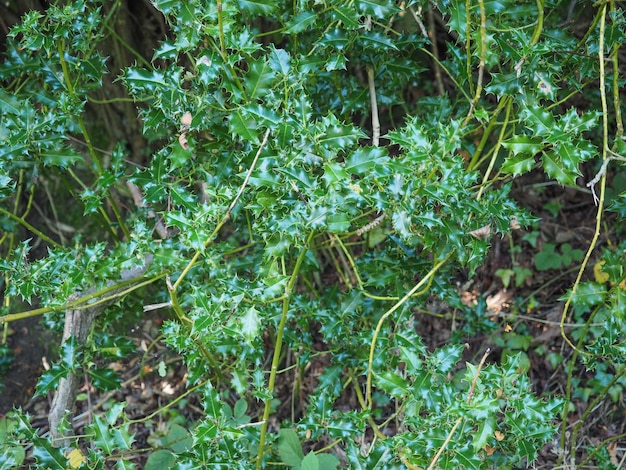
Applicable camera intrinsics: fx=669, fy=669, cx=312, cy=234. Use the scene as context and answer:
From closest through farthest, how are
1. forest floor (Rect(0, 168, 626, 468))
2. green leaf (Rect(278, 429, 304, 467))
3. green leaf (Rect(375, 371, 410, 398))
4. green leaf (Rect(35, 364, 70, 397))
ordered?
green leaf (Rect(375, 371, 410, 398)), green leaf (Rect(278, 429, 304, 467)), green leaf (Rect(35, 364, 70, 397)), forest floor (Rect(0, 168, 626, 468))

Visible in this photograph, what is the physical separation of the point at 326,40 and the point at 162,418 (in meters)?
2.12

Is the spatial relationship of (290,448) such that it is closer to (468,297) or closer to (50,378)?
(50,378)

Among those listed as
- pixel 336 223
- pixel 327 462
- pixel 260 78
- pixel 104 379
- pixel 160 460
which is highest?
pixel 260 78

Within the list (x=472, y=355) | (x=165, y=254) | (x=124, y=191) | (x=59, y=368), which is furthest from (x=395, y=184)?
(x=124, y=191)

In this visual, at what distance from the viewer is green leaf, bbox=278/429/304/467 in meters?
2.20

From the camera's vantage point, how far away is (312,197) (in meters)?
1.85

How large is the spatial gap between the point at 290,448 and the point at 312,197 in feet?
2.97

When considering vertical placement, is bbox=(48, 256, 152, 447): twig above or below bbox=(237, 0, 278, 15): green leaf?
below

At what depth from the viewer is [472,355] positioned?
323 centimetres

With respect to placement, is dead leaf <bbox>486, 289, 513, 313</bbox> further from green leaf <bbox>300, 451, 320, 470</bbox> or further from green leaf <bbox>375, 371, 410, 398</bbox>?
green leaf <bbox>300, 451, 320, 470</bbox>

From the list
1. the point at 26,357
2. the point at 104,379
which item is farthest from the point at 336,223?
the point at 26,357

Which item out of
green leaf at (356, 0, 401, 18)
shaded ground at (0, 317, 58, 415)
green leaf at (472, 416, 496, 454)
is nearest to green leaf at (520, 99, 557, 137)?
green leaf at (356, 0, 401, 18)

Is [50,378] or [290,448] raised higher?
[50,378]

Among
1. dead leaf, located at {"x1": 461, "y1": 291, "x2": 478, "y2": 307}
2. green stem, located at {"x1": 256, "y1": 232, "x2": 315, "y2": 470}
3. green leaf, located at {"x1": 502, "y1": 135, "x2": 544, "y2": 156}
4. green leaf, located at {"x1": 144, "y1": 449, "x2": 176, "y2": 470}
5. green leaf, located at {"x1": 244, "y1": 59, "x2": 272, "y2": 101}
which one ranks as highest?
green leaf, located at {"x1": 244, "y1": 59, "x2": 272, "y2": 101}
